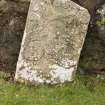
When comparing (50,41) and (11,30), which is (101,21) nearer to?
(50,41)

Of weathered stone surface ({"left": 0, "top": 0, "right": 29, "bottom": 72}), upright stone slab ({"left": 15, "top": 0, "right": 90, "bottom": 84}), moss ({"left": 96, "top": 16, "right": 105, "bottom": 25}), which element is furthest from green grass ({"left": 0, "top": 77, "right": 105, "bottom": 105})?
moss ({"left": 96, "top": 16, "right": 105, "bottom": 25})

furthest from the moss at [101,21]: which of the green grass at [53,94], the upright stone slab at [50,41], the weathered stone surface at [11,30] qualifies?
the weathered stone surface at [11,30]

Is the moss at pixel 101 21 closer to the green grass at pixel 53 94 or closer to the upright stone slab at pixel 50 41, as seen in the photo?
the upright stone slab at pixel 50 41

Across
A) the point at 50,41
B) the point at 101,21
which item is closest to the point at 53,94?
the point at 50,41

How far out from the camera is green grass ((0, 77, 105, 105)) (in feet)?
17.3

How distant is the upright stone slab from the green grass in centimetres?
19

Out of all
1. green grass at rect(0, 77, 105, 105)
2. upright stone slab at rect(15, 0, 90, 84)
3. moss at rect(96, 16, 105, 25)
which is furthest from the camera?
moss at rect(96, 16, 105, 25)

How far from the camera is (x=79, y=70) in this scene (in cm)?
616

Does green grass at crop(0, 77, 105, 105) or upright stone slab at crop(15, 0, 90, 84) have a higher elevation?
upright stone slab at crop(15, 0, 90, 84)

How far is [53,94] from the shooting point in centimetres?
544

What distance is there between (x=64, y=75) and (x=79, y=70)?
0.53 meters

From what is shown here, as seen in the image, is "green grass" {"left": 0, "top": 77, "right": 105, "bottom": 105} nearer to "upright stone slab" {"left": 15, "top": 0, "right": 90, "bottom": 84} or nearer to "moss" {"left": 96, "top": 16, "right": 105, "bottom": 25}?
"upright stone slab" {"left": 15, "top": 0, "right": 90, "bottom": 84}

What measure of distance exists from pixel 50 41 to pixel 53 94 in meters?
0.83

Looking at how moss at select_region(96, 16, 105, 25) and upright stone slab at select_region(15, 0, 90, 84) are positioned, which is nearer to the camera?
upright stone slab at select_region(15, 0, 90, 84)
